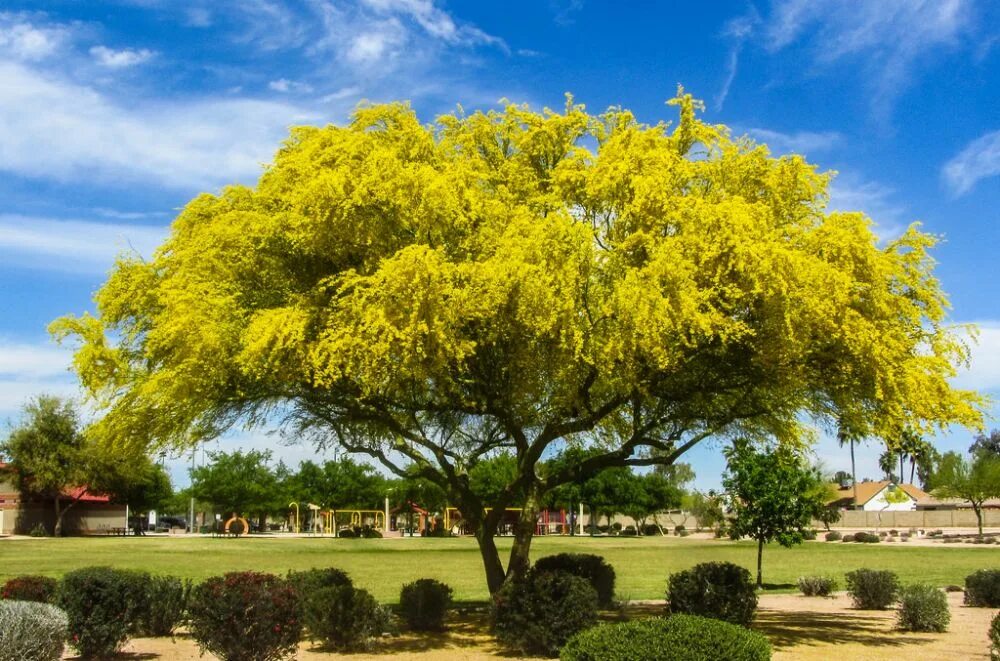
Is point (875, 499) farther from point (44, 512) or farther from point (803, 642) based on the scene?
point (803, 642)

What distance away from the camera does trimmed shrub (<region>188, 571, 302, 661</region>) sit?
12.5 meters

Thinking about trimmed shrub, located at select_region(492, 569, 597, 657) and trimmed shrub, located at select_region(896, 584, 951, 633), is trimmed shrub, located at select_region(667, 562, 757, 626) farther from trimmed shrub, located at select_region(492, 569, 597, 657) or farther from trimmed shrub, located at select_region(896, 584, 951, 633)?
Result: trimmed shrub, located at select_region(896, 584, 951, 633)

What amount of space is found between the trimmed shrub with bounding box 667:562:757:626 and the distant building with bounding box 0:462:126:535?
73.6 metres

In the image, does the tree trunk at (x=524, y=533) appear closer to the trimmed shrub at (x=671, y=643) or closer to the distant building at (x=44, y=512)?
the trimmed shrub at (x=671, y=643)

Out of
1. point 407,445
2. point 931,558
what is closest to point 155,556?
point 407,445

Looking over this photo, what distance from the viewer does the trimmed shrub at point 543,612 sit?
1554cm

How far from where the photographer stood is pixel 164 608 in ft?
57.6

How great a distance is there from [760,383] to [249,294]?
7.99 m

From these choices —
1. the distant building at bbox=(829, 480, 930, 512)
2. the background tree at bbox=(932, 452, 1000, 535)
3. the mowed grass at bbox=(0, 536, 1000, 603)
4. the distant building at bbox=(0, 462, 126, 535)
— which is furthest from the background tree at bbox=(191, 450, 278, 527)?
the distant building at bbox=(829, 480, 930, 512)

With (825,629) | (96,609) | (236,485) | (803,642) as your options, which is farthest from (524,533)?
(236,485)

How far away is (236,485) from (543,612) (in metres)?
86.1

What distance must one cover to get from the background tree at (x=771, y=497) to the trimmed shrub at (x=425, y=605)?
14194 millimetres

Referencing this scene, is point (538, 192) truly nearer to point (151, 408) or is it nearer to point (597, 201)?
point (597, 201)

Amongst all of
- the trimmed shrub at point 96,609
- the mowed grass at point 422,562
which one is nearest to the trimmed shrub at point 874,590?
the mowed grass at point 422,562
